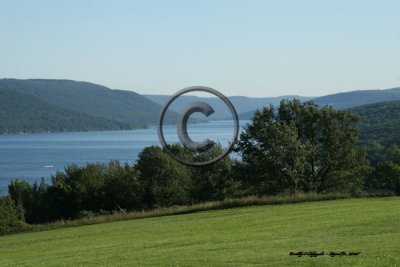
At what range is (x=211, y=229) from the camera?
85.9 feet

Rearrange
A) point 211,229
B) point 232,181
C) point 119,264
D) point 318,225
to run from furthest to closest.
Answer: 1. point 232,181
2. point 211,229
3. point 318,225
4. point 119,264

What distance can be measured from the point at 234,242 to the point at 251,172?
34182mm

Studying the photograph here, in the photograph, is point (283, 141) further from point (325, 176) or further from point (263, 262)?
point (263, 262)

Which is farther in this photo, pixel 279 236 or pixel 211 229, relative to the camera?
pixel 211 229

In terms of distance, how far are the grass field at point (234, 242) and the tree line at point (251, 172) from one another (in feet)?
71.0

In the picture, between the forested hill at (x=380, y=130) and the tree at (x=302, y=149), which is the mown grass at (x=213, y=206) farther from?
the forested hill at (x=380, y=130)

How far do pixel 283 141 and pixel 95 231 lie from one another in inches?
945

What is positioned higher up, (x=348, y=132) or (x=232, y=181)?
(x=348, y=132)

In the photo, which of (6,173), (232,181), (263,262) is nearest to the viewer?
(263,262)

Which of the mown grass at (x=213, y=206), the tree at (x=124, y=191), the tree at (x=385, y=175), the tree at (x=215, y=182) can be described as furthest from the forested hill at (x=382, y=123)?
the mown grass at (x=213, y=206)

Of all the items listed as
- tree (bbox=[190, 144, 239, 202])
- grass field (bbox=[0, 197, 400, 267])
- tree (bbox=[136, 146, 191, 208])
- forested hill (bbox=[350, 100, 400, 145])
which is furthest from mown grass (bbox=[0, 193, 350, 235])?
forested hill (bbox=[350, 100, 400, 145])

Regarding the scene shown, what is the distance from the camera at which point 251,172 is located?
54.2 m

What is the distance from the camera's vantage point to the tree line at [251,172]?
53.3 metres

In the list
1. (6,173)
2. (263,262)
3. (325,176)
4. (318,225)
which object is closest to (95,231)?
(318,225)
